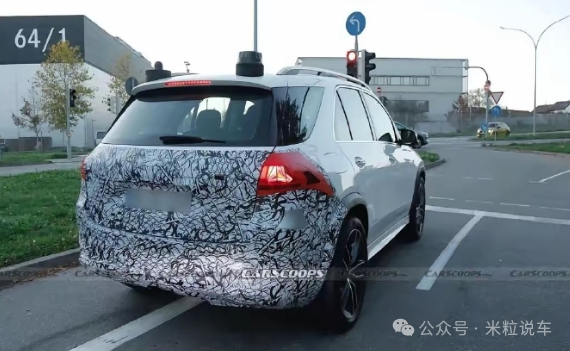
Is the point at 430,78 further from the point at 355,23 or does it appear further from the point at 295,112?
the point at 295,112

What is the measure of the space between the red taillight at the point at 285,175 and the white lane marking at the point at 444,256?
2164 millimetres

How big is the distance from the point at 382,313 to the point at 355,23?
11.1 m

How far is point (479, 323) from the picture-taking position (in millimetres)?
4219

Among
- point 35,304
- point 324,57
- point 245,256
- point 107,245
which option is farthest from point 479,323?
point 324,57

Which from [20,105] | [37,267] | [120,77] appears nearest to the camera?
[37,267]

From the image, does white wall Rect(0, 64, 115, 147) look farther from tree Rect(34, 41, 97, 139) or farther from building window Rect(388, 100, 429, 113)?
building window Rect(388, 100, 429, 113)

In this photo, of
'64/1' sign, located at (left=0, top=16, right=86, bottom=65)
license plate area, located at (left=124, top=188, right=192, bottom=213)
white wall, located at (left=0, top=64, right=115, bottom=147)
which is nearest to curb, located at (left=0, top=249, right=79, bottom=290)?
license plate area, located at (left=124, top=188, right=192, bottom=213)

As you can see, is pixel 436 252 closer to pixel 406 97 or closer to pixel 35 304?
pixel 35 304

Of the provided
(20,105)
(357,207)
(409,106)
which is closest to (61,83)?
(20,105)

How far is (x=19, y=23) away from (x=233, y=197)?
48.5 m

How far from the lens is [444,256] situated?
20.4ft

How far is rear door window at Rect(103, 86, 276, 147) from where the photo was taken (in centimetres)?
360

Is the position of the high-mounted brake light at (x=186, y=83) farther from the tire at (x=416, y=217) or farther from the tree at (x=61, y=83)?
the tree at (x=61, y=83)

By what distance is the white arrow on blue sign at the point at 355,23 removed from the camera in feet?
46.9
